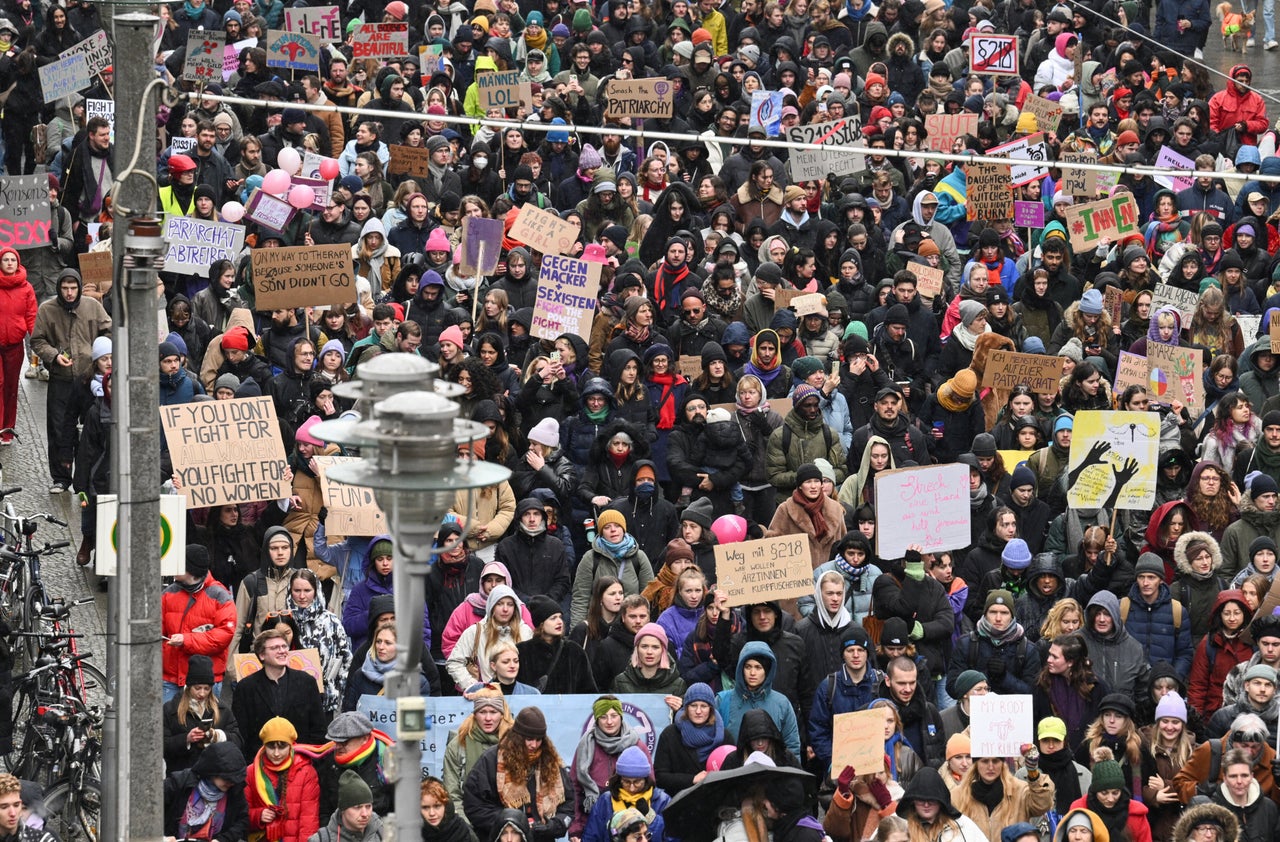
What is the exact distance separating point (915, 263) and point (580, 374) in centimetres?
333

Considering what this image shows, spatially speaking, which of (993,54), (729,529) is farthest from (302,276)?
(993,54)

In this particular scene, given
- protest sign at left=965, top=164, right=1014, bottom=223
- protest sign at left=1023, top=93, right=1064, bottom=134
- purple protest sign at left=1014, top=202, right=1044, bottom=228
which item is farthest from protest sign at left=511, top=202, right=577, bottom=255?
protest sign at left=1023, top=93, right=1064, bottom=134

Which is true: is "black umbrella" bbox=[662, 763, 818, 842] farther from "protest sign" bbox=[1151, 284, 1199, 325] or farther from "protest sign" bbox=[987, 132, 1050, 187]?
"protest sign" bbox=[987, 132, 1050, 187]

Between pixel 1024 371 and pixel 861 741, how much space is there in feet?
17.4

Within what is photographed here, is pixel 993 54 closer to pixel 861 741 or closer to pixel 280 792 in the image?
pixel 861 741

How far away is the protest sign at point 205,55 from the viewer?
24281 mm

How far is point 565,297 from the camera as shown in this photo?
59.5 ft

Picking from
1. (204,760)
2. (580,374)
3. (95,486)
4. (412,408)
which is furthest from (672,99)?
(412,408)

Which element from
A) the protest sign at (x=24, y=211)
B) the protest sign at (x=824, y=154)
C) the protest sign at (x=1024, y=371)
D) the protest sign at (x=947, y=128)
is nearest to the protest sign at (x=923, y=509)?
the protest sign at (x=1024, y=371)

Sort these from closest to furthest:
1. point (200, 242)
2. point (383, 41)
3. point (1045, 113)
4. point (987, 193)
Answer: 1. point (200, 242)
2. point (987, 193)
3. point (1045, 113)
4. point (383, 41)

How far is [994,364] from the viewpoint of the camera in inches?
704

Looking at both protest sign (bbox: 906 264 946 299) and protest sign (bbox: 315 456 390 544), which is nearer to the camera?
protest sign (bbox: 315 456 390 544)

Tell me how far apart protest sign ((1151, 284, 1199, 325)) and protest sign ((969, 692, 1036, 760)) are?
6.68 m

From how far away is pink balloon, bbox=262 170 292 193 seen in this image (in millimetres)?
20422
